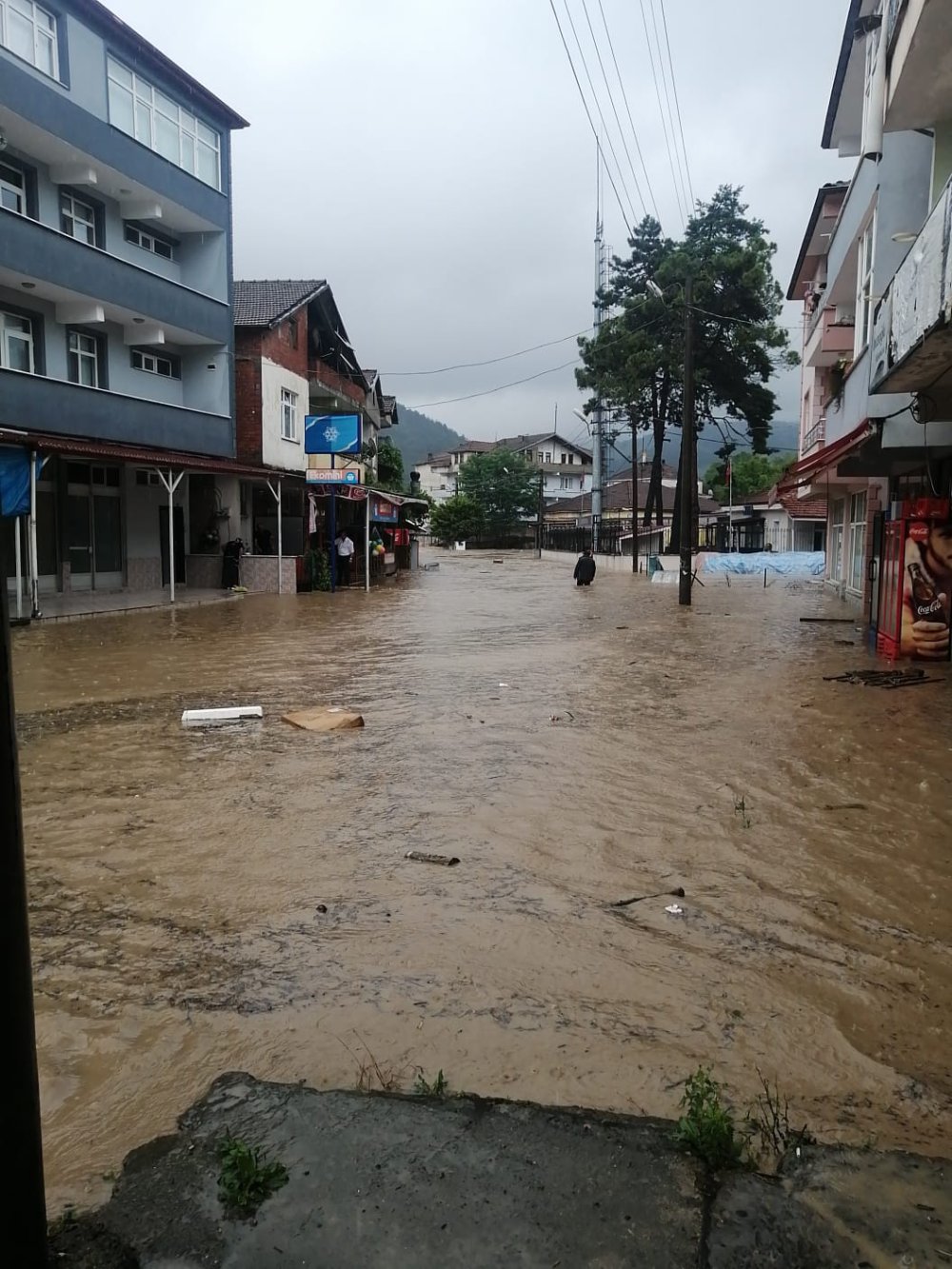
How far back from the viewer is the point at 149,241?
24.5m

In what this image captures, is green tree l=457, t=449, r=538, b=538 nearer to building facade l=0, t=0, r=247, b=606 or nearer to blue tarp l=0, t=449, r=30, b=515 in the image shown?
building facade l=0, t=0, r=247, b=606

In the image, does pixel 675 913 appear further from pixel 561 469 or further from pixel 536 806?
pixel 561 469

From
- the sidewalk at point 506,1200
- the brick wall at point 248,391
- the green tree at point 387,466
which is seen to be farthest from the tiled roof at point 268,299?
the sidewalk at point 506,1200

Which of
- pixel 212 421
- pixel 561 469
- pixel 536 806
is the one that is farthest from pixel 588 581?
pixel 561 469

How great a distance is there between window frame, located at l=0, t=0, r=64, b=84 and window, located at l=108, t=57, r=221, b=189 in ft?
5.17

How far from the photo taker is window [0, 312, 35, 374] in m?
19.3

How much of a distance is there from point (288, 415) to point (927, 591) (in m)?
23.3

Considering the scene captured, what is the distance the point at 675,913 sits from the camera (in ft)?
15.0

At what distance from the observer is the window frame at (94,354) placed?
2120 cm

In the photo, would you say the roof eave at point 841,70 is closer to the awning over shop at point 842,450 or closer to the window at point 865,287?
the window at point 865,287

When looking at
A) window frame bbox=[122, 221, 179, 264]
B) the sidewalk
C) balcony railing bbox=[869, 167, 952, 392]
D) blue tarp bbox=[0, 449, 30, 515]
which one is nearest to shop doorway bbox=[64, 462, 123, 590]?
blue tarp bbox=[0, 449, 30, 515]

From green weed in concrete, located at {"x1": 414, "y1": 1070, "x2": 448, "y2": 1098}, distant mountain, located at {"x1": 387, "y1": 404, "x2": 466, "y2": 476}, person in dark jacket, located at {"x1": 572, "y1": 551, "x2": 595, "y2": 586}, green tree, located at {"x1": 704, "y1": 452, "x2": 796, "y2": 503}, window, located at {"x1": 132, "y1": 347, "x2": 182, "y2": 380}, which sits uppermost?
distant mountain, located at {"x1": 387, "y1": 404, "x2": 466, "y2": 476}

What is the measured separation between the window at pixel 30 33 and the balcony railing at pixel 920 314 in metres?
17.3

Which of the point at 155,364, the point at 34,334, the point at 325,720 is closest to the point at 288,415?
the point at 155,364
